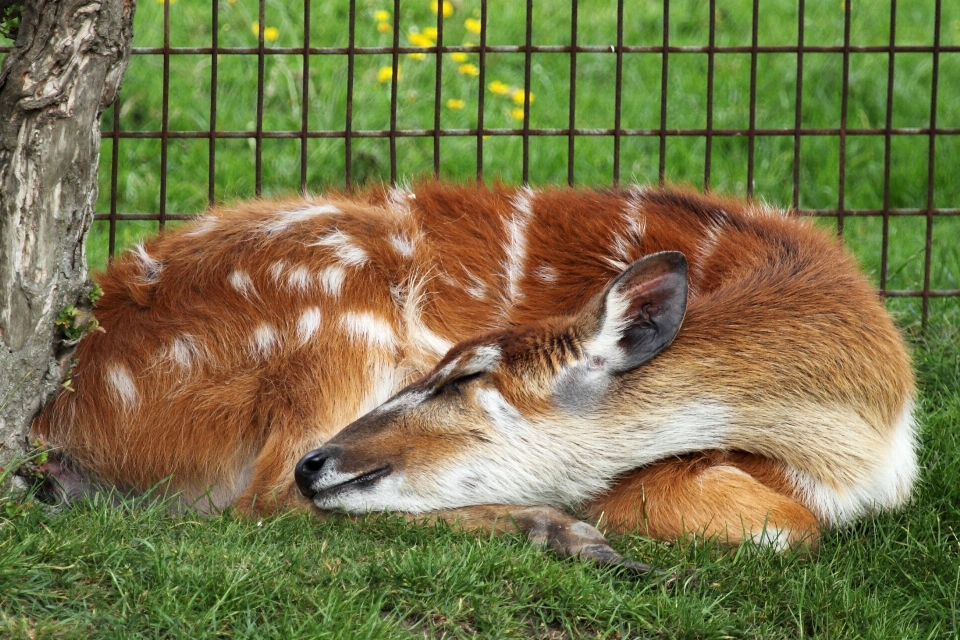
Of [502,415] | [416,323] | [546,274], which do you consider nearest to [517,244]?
[546,274]

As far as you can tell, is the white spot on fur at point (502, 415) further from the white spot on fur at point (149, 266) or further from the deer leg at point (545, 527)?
the white spot on fur at point (149, 266)

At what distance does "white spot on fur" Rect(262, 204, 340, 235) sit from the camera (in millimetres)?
4660

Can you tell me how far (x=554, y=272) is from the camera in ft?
15.4

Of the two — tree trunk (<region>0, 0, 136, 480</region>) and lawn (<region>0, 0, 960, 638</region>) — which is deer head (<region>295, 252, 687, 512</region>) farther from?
tree trunk (<region>0, 0, 136, 480</region>)

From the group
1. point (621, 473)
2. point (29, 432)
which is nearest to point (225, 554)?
point (29, 432)

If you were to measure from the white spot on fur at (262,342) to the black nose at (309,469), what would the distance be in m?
0.52

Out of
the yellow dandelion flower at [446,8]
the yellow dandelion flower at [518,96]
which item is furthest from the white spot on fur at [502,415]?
Result: the yellow dandelion flower at [446,8]

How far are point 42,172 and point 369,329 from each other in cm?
117

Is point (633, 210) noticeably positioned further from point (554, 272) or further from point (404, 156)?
point (404, 156)

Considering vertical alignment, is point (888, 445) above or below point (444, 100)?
below

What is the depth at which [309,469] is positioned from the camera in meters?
3.96

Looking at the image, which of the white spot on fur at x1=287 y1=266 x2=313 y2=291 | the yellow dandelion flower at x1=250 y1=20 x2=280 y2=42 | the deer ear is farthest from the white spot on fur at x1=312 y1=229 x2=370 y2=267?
the yellow dandelion flower at x1=250 y1=20 x2=280 y2=42

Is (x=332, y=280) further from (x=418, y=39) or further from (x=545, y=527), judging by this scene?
(x=418, y=39)

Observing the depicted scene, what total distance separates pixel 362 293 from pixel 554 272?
0.70 m
